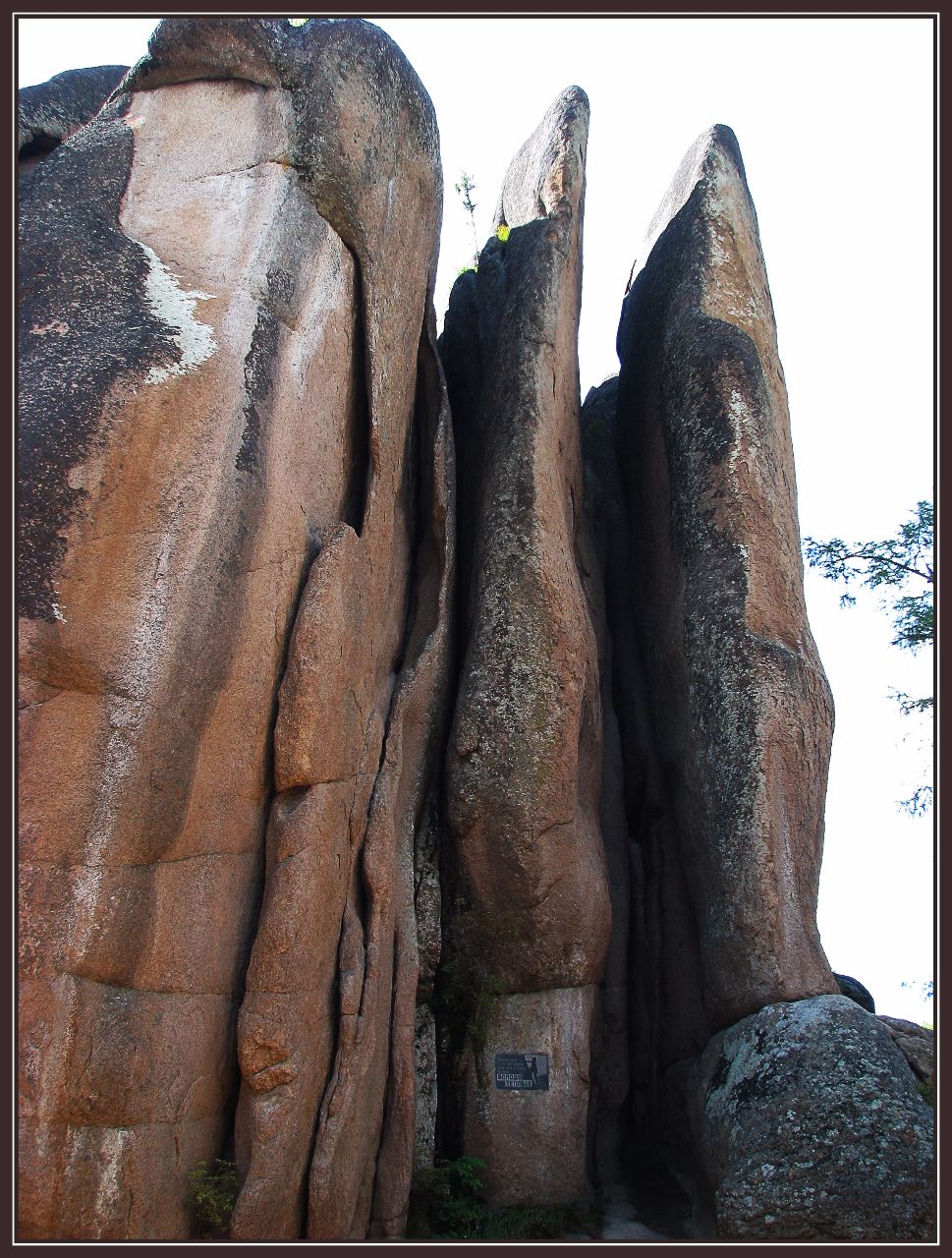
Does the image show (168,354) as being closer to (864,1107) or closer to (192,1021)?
(192,1021)

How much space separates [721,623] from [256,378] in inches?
171

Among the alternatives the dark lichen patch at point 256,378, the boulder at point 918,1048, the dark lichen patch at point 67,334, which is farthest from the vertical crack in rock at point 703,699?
the dark lichen patch at point 67,334

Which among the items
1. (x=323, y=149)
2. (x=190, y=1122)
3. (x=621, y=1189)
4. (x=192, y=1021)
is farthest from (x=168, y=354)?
(x=621, y=1189)

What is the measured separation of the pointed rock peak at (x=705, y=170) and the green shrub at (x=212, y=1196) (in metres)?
9.70

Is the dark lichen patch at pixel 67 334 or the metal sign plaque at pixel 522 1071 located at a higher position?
the dark lichen patch at pixel 67 334

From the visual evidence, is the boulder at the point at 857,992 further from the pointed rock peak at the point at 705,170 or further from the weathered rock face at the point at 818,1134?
the pointed rock peak at the point at 705,170

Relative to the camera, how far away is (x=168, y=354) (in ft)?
22.2

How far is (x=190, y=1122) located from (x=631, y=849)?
200 inches

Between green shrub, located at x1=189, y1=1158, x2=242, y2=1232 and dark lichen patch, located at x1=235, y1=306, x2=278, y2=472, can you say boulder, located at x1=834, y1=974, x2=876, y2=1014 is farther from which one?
dark lichen patch, located at x1=235, y1=306, x2=278, y2=472

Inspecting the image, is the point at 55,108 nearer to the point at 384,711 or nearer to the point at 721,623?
the point at 384,711

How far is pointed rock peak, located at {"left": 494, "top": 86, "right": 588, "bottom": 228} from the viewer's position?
Answer: 37.2 ft

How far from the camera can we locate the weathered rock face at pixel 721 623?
8234 millimetres

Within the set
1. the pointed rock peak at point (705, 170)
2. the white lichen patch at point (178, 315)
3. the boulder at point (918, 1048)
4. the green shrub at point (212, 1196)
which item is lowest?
the green shrub at point (212, 1196)

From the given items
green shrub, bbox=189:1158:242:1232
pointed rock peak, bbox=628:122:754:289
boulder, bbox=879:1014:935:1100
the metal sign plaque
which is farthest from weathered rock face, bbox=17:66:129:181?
boulder, bbox=879:1014:935:1100
